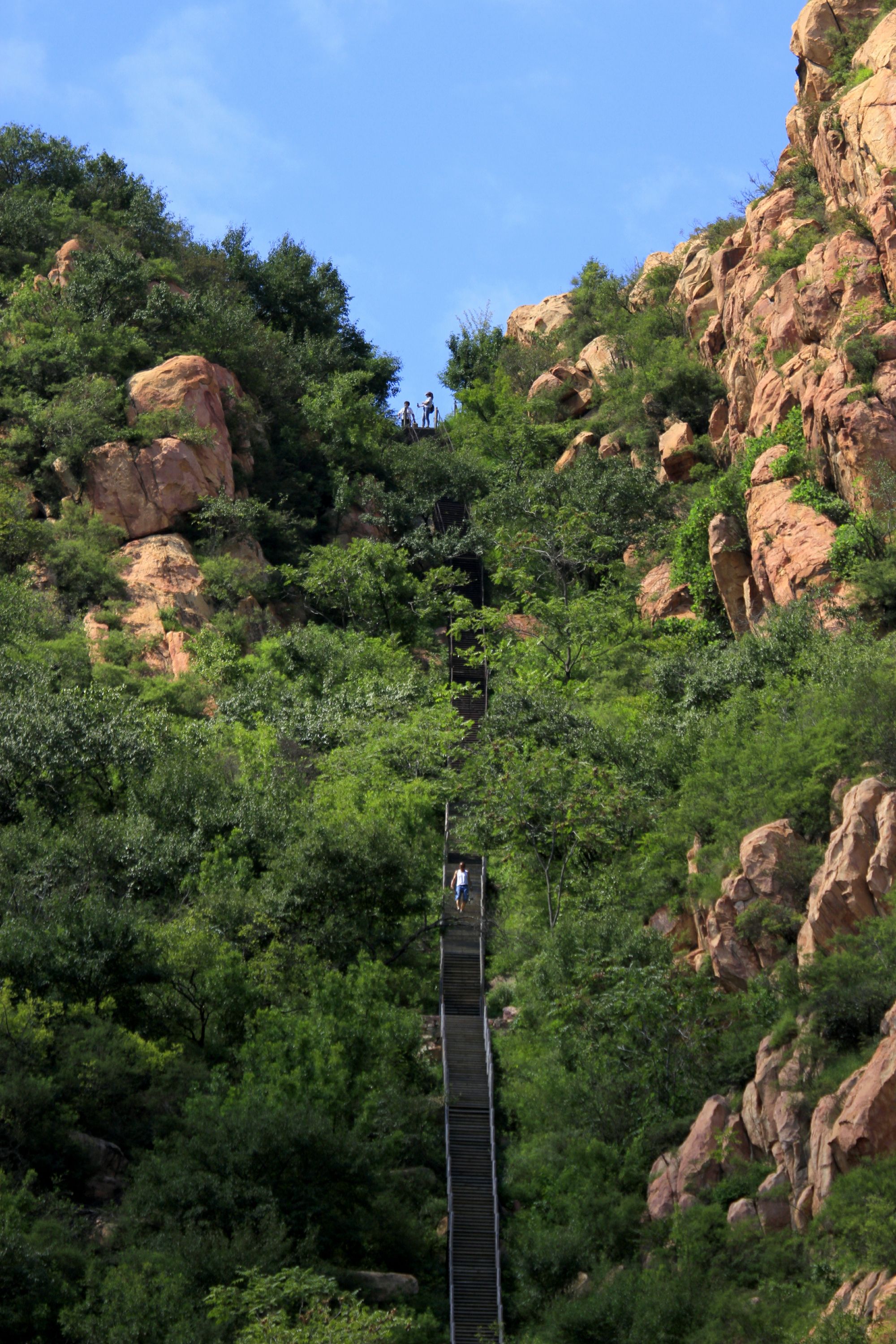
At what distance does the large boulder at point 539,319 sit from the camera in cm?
7412

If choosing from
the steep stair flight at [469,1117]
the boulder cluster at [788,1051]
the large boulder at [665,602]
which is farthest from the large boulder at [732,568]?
the boulder cluster at [788,1051]

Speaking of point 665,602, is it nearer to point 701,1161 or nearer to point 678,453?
point 678,453

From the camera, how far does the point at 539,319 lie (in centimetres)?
7544

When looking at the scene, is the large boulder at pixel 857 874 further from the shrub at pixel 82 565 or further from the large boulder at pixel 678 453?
the shrub at pixel 82 565

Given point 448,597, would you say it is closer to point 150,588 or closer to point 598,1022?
point 150,588

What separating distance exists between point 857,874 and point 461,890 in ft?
35.8

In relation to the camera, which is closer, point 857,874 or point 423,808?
point 857,874

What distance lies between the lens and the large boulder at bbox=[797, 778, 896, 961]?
86.9ft

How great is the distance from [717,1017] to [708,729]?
351 inches

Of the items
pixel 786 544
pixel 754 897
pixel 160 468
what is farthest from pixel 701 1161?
pixel 160 468

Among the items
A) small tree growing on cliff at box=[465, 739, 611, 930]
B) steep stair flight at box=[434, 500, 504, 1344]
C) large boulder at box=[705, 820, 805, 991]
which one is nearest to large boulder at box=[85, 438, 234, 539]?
steep stair flight at box=[434, 500, 504, 1344]

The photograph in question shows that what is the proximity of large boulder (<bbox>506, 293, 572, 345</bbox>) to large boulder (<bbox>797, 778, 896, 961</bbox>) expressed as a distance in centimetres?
4923

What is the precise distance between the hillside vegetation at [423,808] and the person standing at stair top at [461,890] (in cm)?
83

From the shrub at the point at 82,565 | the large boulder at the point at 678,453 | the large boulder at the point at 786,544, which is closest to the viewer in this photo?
the large boulder at the point at 786,544
